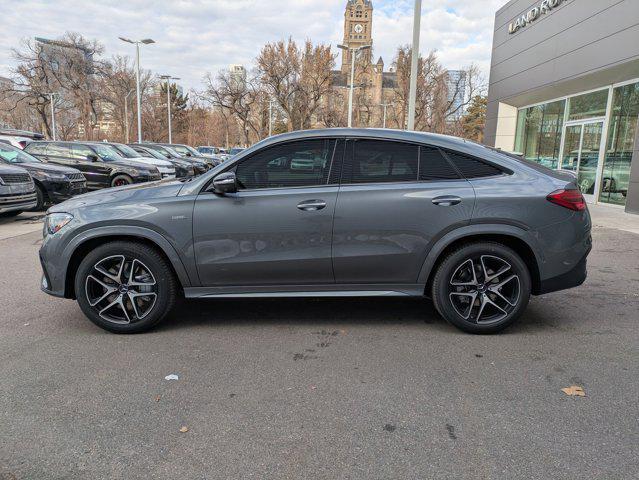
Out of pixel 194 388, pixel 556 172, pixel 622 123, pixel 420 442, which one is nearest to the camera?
pixel 420 442

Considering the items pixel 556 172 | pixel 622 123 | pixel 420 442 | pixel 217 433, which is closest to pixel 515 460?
pixel 420 442

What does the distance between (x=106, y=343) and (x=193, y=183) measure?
1501mm

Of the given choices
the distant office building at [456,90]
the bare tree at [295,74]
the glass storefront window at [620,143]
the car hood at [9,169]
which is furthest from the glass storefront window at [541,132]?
the distant office building at [456,90]

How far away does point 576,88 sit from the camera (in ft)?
51.1

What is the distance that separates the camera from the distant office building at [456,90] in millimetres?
51250

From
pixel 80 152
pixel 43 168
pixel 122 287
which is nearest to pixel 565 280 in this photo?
pixel 122 287

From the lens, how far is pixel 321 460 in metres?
2.42

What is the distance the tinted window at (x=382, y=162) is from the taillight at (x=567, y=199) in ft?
3.71

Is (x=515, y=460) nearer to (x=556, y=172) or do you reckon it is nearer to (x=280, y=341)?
(x=280, y=341)

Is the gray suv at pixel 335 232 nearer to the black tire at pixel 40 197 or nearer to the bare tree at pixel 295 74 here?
the black tire at pixel 40 197

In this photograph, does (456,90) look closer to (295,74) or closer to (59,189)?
(295,74)

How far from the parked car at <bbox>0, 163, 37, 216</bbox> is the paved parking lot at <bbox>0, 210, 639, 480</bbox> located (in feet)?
20.5

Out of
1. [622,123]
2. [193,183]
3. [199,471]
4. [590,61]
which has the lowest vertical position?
[199,471]

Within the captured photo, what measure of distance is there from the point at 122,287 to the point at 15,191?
7.77m
